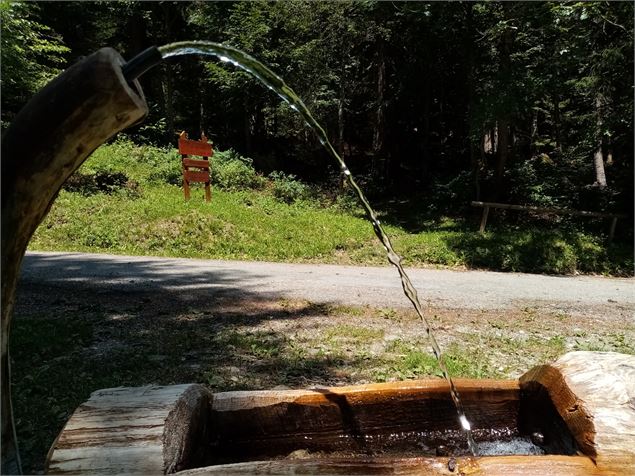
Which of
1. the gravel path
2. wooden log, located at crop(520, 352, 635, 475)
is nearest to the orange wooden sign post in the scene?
the gravel path

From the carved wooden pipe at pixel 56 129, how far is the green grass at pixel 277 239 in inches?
345

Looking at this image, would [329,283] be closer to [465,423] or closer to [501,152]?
[465,423]

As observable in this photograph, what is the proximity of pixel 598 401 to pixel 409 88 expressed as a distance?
19150 mm

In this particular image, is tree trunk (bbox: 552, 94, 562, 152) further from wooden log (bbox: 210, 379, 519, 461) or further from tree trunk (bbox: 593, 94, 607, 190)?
wooden log (bbox: 210, 379, 519, 461)

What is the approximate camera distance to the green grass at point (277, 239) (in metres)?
10.7

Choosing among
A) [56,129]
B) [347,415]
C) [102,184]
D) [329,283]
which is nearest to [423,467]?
[347,415]

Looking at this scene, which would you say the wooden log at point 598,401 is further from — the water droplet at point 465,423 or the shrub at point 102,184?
the shrub at point 102,184

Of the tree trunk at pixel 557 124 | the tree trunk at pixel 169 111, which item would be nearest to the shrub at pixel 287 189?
the tree trunk at pixel 169 111

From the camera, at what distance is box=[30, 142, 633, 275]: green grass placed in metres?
10.7

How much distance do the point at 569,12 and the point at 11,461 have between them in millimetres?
12156

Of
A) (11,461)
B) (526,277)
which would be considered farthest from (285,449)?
(526,277)

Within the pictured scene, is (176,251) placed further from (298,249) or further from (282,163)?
(282,163)

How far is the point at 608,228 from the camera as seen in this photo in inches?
536

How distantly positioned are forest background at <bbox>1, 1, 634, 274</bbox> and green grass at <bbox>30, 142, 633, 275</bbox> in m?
3.03
